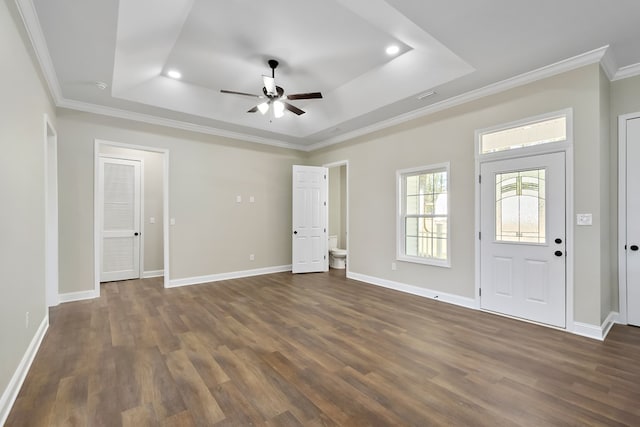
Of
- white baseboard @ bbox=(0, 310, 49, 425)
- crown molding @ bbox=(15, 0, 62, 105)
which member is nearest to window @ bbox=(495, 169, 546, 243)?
white baseboard @ bbox=(0, 310, 49, 425)

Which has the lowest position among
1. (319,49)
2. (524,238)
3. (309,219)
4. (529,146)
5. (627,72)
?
(524,238)

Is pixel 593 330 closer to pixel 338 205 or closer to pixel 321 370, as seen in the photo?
pixel 321 370

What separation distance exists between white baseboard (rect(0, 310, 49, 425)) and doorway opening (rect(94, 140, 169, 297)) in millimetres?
2650

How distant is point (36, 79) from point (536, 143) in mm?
5349

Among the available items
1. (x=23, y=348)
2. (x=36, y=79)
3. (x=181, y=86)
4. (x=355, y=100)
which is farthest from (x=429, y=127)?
(x=23, y=348)

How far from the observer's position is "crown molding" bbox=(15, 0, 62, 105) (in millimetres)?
2260

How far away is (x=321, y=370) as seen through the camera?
7.82 feet

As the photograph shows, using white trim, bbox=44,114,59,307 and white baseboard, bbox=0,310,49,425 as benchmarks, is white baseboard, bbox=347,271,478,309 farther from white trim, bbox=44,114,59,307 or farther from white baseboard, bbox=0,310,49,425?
white trim, bbox=44,114,59,307

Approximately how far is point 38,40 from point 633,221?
623cm

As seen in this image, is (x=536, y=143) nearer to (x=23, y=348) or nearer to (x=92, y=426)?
(x=92, y=426)

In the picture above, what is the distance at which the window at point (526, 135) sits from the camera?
129 inches

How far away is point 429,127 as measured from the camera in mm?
4469

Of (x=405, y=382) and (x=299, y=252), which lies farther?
(x=299, y=252)

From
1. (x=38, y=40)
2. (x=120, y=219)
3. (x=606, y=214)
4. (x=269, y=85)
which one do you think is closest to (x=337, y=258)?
(x=269, y=85)
